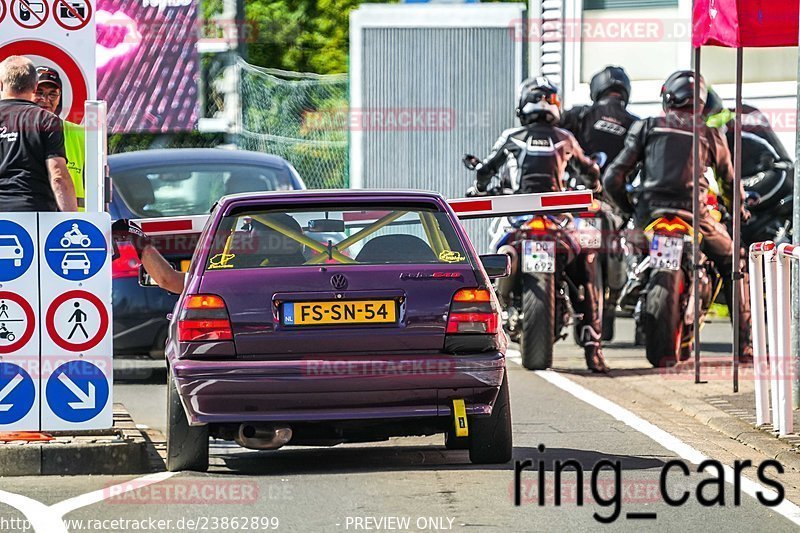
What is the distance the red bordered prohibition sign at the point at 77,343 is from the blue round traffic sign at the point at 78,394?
0.10 meters

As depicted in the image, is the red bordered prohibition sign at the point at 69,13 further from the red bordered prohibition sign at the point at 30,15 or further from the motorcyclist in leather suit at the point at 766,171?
the motorcyclist in leather suit at the point at 766,171

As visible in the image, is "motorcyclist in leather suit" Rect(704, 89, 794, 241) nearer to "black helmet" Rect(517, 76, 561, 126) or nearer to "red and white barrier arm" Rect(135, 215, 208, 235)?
"black helmet" Rect(517, 76, 561, 126)

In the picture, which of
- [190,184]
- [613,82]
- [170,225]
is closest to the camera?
[170,225]

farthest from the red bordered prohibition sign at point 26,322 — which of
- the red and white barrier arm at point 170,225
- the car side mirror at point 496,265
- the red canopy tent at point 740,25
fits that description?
the red canopy tent at point 740,25

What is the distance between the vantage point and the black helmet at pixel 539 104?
574 inches

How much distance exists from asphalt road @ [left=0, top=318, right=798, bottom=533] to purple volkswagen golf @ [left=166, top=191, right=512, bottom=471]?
259 millimetres

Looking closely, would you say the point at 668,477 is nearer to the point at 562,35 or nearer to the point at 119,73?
the point at 562,35

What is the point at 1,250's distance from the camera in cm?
926

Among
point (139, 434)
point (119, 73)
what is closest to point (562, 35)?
point (119, 73)

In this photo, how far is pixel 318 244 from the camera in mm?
9156

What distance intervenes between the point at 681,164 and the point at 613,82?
4998mm

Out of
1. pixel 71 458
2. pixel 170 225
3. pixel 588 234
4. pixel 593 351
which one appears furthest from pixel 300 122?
pixel 71 458

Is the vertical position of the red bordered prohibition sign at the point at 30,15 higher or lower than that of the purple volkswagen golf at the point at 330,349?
higher

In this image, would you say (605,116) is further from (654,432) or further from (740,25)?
(654,432)
